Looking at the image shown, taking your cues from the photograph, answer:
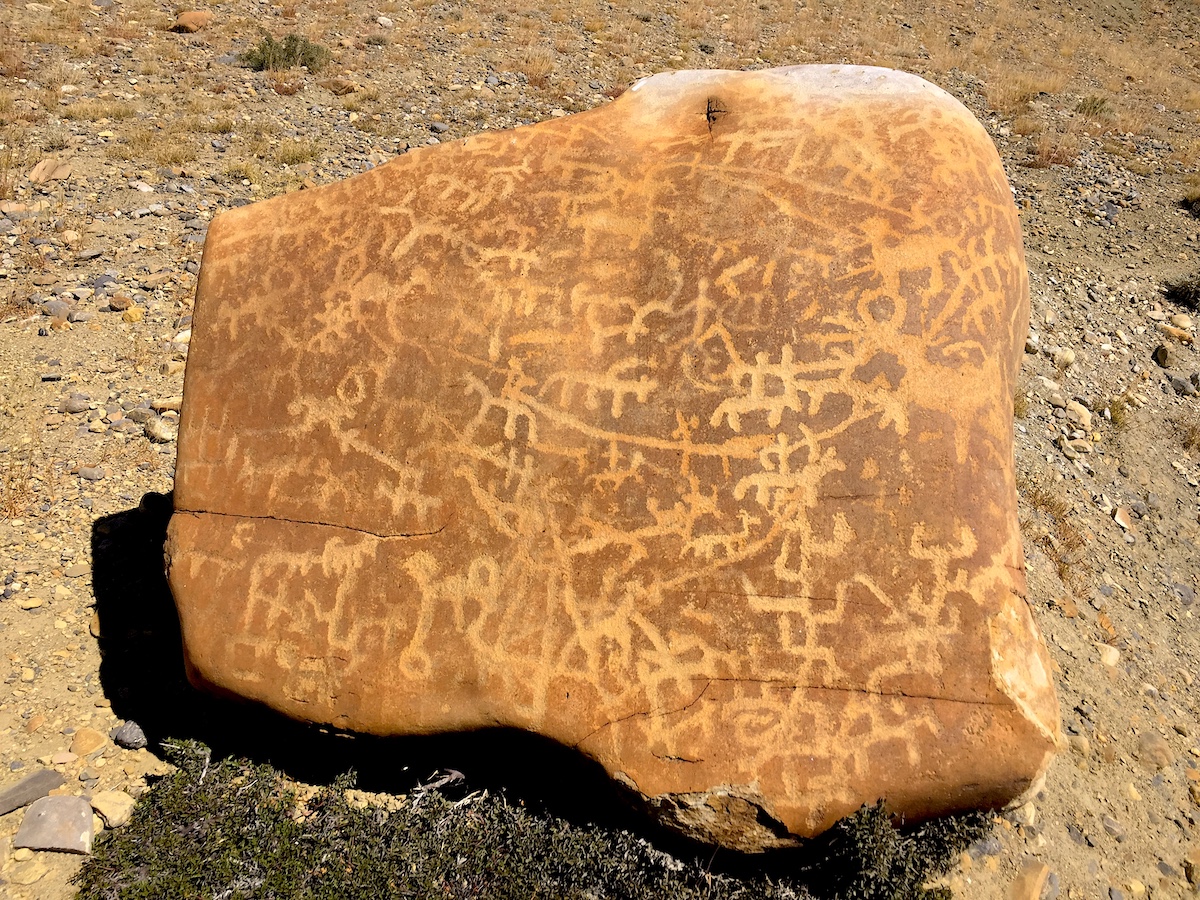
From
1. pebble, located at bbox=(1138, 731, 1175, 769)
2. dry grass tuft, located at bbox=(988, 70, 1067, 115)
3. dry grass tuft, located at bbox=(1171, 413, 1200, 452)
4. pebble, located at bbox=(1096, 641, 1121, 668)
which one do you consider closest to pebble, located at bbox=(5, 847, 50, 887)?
pebble, located at bbox=(1138, 731, 1175, 769)

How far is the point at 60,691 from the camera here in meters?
3.04

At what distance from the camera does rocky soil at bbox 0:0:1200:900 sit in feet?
9.71

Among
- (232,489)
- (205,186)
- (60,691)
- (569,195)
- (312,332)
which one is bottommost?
(60,691)

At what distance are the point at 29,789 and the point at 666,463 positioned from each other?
93.4 inches

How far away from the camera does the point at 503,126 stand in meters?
7.56

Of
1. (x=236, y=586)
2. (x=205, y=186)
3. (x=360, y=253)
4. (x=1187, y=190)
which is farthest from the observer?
(x=1187, y=190)

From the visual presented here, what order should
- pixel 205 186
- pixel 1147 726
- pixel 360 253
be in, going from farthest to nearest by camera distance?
pixel 205 186
pixel 1147 726
pixel 360 253

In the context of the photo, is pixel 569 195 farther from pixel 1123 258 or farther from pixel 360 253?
pixel 1123 258

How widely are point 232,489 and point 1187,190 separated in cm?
831

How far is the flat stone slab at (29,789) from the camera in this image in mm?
2652

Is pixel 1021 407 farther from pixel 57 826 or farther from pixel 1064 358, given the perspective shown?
pixel 57 826

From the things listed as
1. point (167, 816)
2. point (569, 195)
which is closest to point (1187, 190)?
point (569, 195)

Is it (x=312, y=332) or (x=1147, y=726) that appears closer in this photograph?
(x=312, y=332)

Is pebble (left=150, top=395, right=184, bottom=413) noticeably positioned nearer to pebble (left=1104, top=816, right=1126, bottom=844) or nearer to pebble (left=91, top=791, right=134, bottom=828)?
pebble (left=91, top=791, right=134, bottom=828)
